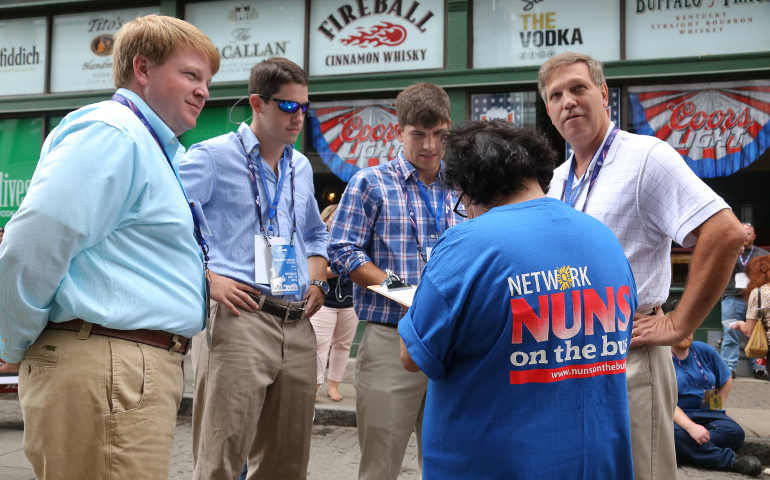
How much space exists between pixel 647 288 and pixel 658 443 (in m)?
0.55

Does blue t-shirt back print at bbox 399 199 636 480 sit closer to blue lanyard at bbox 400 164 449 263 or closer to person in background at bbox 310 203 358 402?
blue lanyard at bbox 400 164 449 263

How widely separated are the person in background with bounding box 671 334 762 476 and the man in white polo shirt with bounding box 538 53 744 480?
10.1 feet

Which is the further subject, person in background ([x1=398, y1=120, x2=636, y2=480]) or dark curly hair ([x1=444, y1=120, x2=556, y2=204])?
dark curly hair ([x1=444, y1=120, x2=556, y2=204])

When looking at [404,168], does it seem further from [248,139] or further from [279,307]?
[279,307]

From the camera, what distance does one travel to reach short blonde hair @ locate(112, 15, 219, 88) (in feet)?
6.79

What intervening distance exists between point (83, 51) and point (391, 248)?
8822 mm

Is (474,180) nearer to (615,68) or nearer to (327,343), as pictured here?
(327,343)

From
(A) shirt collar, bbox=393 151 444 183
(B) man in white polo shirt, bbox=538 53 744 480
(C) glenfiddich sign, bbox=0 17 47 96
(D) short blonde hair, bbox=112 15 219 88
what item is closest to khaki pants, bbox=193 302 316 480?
(A) shirt collar, bbox=393 151 444 183

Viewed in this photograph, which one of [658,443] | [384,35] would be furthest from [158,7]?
[658,443]

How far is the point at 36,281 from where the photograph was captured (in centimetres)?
172

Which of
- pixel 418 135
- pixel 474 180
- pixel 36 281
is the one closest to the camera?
pixel 36 281

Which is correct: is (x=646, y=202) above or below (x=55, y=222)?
above

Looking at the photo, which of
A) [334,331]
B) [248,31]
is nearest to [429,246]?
[334,331]

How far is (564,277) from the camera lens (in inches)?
68.7
